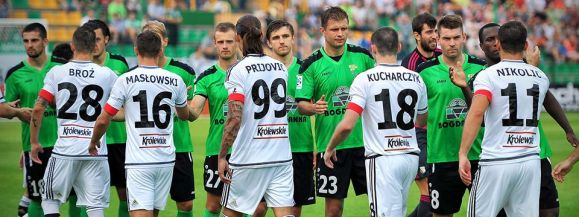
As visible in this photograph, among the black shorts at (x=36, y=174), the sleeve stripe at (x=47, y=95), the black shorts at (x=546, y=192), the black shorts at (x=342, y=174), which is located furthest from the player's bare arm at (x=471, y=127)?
the black shorts at (x=36, y=174)

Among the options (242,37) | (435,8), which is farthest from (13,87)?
(435,8)

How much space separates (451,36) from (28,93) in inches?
200

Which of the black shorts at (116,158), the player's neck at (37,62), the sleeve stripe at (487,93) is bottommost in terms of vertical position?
the black shorts at (116,158)

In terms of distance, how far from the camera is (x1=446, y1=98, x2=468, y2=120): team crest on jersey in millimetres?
Result: 9594

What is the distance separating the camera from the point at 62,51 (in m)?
11.8

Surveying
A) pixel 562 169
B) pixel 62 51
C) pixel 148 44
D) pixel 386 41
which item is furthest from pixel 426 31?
pixel 62 51

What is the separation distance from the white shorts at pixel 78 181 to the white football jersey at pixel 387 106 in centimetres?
303

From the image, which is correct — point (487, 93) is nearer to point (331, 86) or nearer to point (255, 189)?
point (255, 189)

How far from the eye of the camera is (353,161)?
1015 centimetres

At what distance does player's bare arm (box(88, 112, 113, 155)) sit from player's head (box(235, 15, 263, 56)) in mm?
Result: 1456

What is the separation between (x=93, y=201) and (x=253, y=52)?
8.00ft

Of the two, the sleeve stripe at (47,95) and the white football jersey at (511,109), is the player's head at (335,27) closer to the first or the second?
the white football jersey at (511,109)

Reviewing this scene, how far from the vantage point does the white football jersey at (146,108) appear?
8.81 meters

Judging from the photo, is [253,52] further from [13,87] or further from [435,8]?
[435,8]
